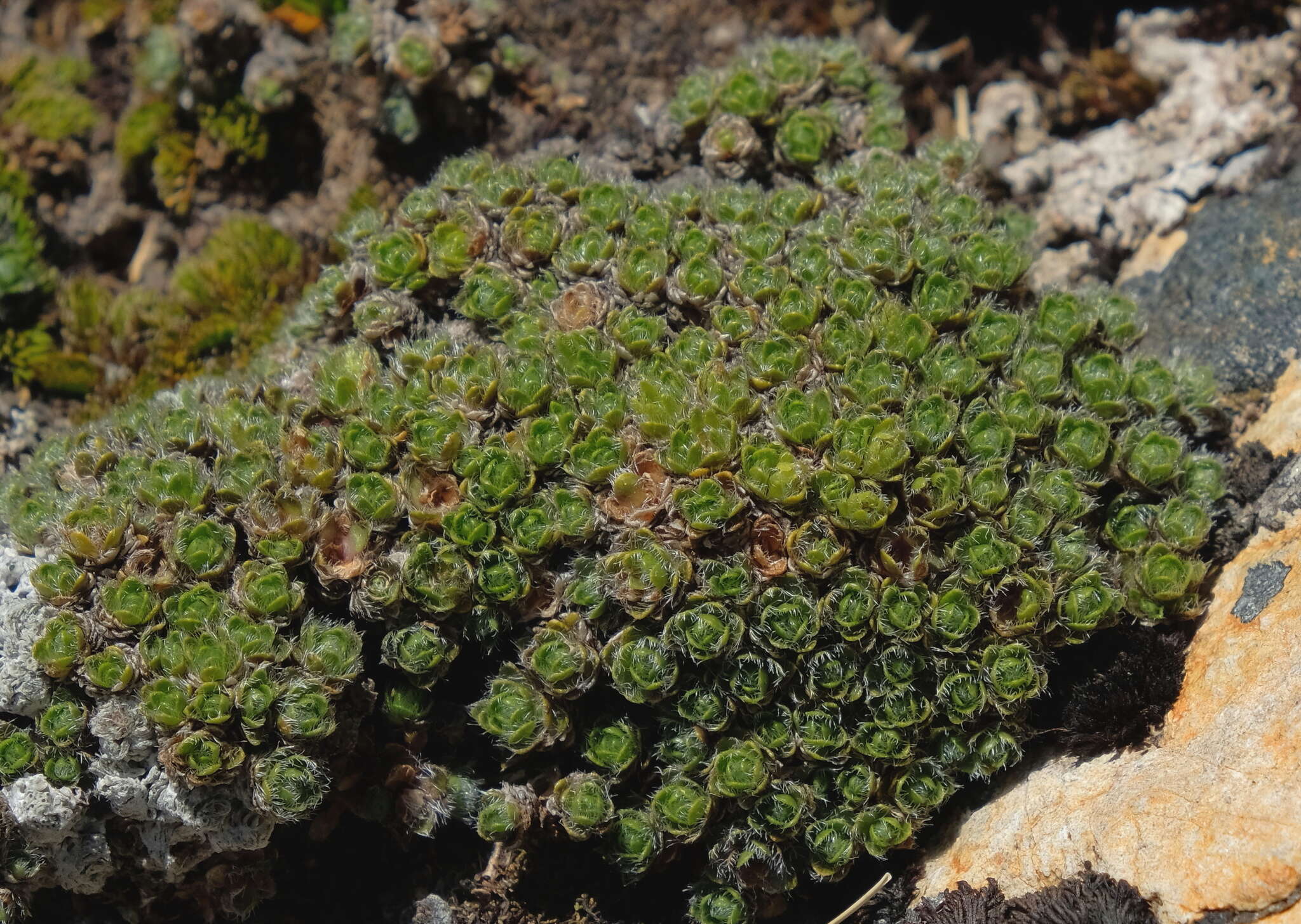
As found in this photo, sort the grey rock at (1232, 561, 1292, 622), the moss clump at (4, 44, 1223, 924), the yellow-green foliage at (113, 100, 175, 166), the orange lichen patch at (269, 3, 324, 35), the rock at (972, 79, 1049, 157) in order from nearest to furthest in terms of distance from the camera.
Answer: the moss clump at (4, 44, 1223, 924), the grey rock at (1232, 561, 1292, 622), the orange lichen patch at (269, 3, 324, 35), the yellow-green foliage at (113, 100, 175, 166), the rock at (972, 79, 1049, 157)

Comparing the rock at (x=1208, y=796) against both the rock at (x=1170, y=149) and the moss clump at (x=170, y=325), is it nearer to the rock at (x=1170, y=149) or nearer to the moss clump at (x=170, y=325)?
the rock at (x=1170, y=149)

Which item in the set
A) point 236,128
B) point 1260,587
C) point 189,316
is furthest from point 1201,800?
point 236,128

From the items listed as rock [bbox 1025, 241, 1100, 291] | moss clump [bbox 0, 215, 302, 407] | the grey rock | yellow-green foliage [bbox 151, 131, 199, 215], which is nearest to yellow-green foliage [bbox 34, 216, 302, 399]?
moss clump [bbox 0, 215, 302, 407]

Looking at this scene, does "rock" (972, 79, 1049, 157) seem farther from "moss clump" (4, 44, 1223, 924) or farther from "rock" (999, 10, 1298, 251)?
"moss clump" (4, 44, 1223, 924)

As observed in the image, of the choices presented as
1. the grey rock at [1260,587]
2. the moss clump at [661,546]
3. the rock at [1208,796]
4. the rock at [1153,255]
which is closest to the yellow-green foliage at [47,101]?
the moss clump at [661,546]

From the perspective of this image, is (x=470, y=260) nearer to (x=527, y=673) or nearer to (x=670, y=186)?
(x=670, y=186)

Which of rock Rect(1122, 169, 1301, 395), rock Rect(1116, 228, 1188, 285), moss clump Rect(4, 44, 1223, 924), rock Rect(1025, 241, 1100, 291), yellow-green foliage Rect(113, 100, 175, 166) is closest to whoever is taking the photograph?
moss clump Rect(4, 44, 1223, 924)
